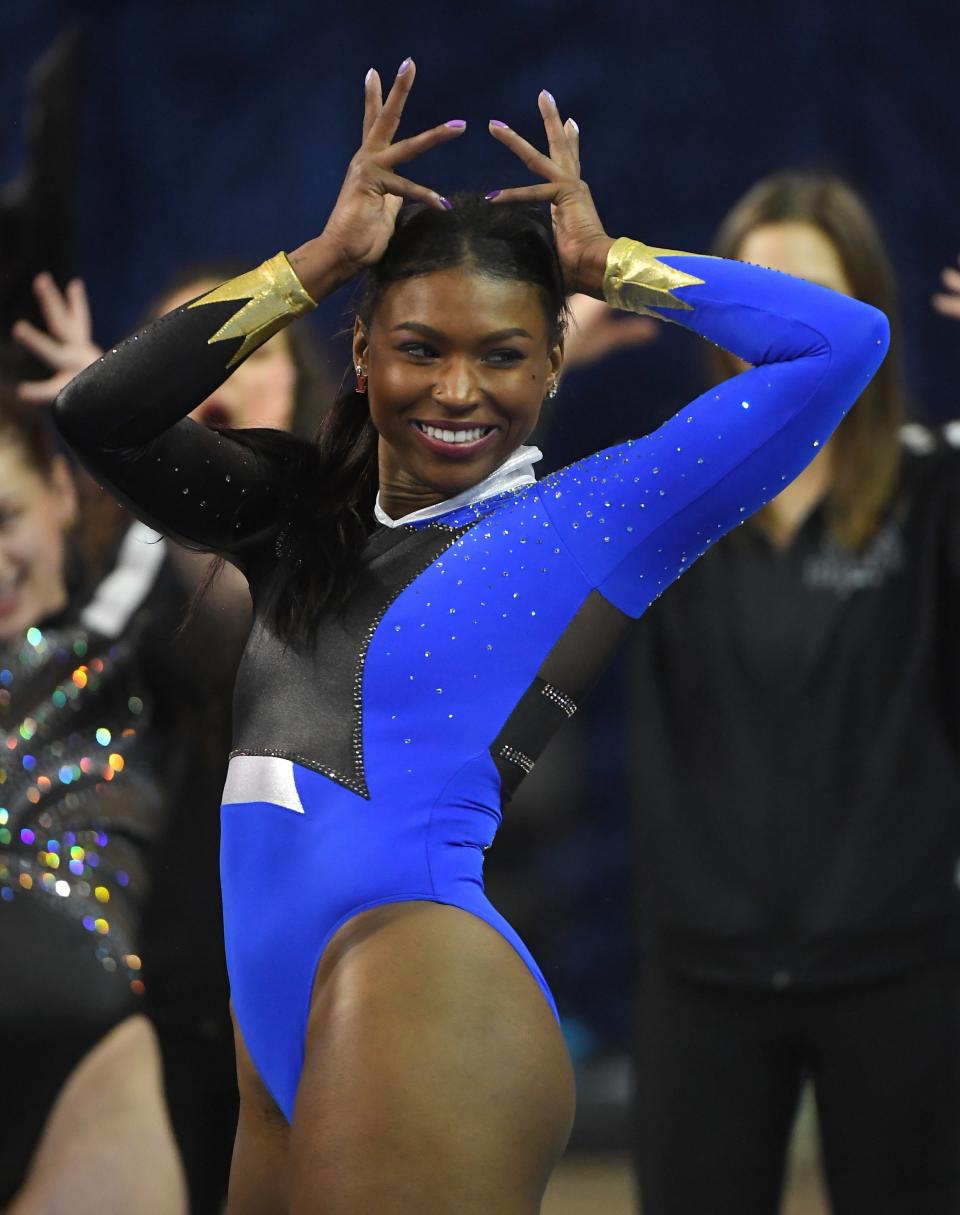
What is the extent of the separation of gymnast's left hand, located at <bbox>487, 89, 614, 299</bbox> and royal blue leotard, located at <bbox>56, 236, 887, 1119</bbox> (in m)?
0.05

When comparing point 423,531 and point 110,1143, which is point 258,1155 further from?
point 110,1143

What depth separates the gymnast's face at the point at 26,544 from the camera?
3041mm

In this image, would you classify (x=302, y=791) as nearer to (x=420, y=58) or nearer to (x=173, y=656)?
(x=173, y=656)

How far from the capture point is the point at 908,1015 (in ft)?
9.02

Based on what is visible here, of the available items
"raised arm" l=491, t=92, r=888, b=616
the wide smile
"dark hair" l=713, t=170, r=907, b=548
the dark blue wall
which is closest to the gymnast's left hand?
"raised arm" l=491, t=92, r=888, b=616

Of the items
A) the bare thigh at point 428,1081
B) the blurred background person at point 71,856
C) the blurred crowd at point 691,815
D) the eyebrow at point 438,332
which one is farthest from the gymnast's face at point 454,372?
the blurred background person at point 71,856

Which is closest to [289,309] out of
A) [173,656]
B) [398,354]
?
[398,354]

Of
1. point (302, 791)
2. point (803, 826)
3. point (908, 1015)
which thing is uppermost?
point (302, 791)

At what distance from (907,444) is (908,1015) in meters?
0.88

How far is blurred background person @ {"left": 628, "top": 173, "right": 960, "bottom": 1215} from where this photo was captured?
2760 mm

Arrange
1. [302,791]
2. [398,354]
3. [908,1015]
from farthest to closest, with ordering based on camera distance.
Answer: [908,1015]
[398,354]
[302,791]

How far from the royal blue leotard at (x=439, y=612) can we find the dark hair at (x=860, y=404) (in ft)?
3.49

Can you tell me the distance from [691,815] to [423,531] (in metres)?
1.20

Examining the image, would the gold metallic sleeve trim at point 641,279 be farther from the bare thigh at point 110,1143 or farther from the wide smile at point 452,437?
the bare thigh at point 110,1143
